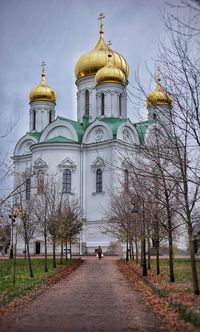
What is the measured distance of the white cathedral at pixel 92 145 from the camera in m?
44.8

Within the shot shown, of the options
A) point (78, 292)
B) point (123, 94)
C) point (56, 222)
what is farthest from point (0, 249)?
point (78, 292)

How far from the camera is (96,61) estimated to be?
52.0 m

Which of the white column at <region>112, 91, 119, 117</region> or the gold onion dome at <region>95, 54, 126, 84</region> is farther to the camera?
the white column at <region>112, 91, 119, 117</region>

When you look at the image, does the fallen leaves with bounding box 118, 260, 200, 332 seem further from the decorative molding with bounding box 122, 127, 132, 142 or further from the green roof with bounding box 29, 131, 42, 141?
the green roof with bounding box 29, 131, 42, 141

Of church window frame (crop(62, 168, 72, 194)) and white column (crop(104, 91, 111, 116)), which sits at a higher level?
white column (crop(104, 91, 111, 116))

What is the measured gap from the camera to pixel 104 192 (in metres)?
45.0

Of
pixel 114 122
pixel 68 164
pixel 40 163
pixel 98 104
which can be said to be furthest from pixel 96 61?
pixel 40 163

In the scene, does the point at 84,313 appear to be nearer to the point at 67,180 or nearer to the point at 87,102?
the point at 67,180

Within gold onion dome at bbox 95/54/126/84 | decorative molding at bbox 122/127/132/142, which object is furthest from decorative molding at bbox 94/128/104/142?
gold onion dome at bbox 95/54/126/84

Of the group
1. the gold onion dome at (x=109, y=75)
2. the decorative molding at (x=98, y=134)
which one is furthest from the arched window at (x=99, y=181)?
the gold onion dome at (x=109, y=75)

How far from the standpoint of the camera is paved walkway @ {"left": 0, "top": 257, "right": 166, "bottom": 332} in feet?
29.0

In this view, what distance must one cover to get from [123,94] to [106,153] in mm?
8107

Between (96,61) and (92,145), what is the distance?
11066 millimetres

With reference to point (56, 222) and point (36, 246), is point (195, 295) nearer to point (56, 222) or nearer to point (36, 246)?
point (56, 222)
